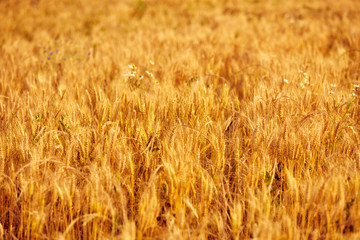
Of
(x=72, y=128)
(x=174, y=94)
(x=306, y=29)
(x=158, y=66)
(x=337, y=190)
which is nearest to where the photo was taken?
(x=337, y=190)

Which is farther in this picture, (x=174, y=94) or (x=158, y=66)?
(x=158, y=66)

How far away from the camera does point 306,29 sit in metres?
5.47

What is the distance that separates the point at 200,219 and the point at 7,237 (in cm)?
81

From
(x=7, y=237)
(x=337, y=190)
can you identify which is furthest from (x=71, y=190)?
(x=337, y=190)

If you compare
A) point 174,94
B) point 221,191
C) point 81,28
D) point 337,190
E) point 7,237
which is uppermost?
point 81,28

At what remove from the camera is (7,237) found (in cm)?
138

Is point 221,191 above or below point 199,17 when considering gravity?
below

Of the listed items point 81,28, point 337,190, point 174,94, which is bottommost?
point 337,190

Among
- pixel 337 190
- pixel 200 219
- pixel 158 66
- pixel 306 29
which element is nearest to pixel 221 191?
pixel 200 219

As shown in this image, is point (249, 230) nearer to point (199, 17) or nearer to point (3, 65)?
point (3, 65)

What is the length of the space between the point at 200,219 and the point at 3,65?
9.94 feet

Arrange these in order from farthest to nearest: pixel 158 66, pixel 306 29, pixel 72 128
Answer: pixel 306 29
pixel 158 66
pixel 72 128

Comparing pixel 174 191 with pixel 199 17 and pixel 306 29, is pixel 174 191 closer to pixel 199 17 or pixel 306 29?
pixel 306 29

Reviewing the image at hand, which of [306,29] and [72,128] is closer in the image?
Answer: [72,128]
